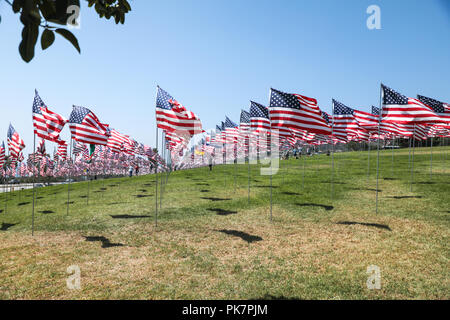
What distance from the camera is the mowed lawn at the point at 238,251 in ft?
18.1

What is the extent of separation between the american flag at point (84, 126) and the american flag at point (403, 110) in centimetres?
1255

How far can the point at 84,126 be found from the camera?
12.7 meters

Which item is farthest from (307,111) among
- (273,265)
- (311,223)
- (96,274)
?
(96,274)

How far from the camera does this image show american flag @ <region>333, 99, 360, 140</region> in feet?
52.9

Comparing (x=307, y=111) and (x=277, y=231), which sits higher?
(x=307, y=111)

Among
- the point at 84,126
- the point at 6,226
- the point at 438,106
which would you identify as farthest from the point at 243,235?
the point at 438,106

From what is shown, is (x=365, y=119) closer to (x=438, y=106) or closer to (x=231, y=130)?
(x=438, y=106)

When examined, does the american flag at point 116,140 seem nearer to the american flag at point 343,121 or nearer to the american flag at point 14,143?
the american flag at point 14,143

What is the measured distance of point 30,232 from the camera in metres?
10.3

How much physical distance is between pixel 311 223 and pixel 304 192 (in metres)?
6.56

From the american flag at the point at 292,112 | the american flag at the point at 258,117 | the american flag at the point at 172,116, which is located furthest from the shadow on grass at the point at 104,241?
the american flag at the point at 258,117

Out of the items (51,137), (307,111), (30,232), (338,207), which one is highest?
(307,111)

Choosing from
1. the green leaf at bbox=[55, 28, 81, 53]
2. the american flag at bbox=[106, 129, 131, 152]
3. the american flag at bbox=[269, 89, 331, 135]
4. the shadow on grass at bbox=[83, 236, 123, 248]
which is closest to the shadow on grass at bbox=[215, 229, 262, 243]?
the shadow on grass at bbox=[83, 236, 123, 248]
